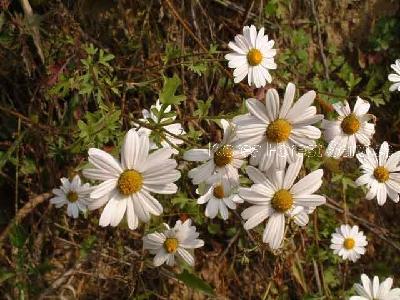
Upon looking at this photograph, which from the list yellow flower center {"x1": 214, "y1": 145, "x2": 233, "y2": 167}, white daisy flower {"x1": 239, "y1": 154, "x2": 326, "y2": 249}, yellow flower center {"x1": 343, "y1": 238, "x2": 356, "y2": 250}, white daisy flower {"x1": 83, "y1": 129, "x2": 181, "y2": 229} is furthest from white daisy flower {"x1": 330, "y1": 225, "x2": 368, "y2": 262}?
white daisy flower {"x1": 83, "y1": 129, "x2": 181, "y2": 229}

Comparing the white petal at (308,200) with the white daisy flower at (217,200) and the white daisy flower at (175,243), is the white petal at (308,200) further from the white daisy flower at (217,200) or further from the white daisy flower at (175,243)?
the white daisy flower at (175,243)

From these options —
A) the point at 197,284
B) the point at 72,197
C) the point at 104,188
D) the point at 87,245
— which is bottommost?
the point at 104,188

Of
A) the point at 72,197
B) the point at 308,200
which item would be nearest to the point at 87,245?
the point at 72,197

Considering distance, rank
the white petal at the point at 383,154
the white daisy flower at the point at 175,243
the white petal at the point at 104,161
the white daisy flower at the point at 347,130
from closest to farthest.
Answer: the white petal at the point at 104,161
the white daisy flower at the point at 347,130
the white daisy flower at the point at 175,243
the white petal at the point at 383,154

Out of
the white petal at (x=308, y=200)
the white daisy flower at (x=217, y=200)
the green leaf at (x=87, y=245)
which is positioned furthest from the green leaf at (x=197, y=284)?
the white petal at (x=308, y=200)

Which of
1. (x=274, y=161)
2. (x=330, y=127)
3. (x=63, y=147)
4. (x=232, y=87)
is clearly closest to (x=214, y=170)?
(x=274, y=161)

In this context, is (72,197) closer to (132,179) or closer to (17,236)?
(17,236)

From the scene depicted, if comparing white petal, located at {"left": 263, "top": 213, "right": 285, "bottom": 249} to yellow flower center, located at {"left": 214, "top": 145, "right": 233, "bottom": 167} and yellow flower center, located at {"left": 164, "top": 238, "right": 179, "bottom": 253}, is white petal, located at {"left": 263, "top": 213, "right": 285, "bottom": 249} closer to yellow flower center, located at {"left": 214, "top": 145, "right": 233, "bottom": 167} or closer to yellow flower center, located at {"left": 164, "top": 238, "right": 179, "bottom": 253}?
yellow flower center, located at {"left": 214, "top": 145, "right": 233, "bottom": 167}

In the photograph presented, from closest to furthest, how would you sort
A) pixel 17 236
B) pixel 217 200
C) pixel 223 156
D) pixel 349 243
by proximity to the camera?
pixel 223 156 → pixel 217 200 → pixel 17 236 → pixel 349 243
